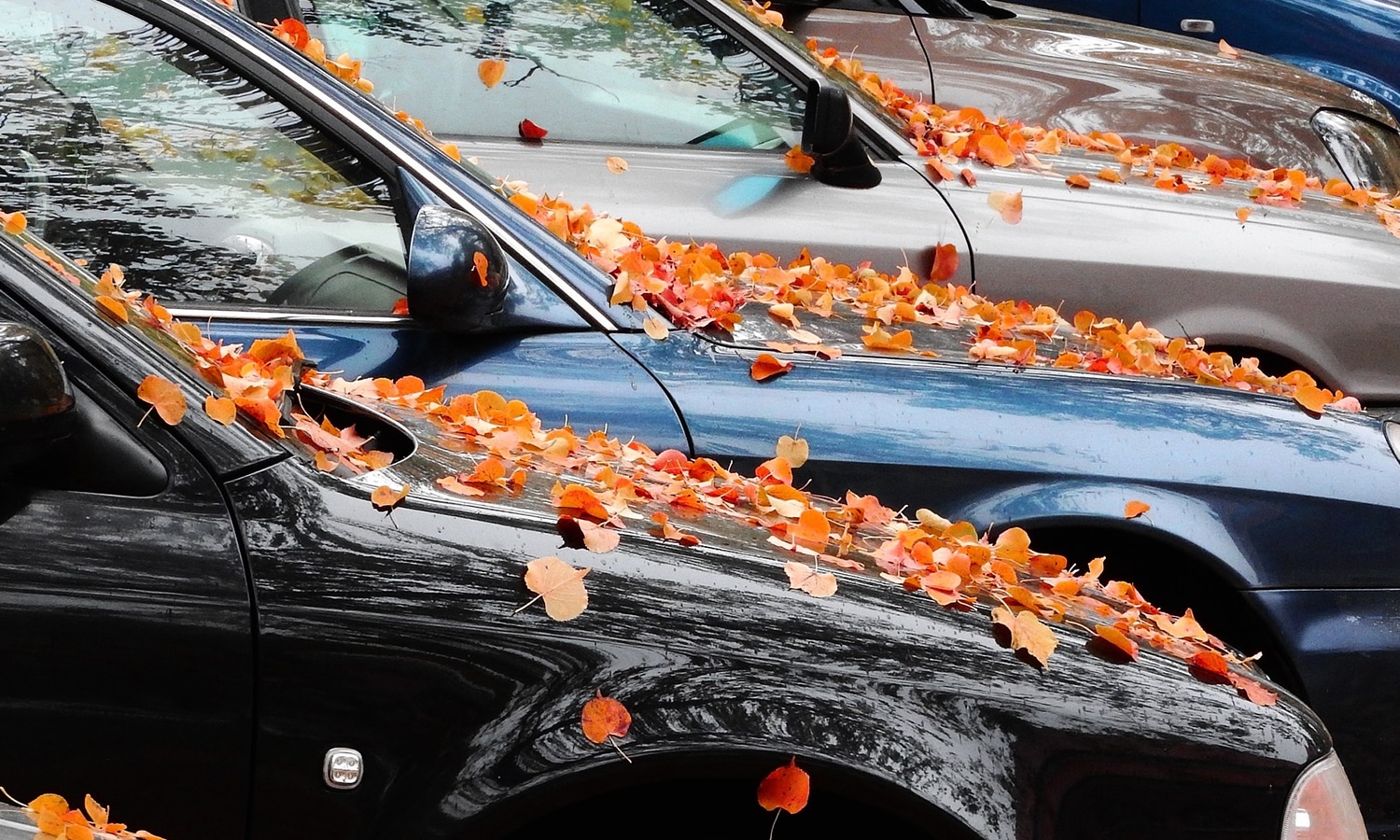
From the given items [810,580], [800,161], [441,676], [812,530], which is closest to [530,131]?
[800,161]

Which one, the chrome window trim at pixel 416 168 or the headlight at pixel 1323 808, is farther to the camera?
the chrome window trim at pixel 416 168

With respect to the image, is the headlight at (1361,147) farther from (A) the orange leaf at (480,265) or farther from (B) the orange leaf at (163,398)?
(B) the orange leaf at (163,398)

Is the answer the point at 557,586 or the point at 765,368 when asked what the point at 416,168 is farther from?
the point at 557,586

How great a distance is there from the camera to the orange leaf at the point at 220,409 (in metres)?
1.92

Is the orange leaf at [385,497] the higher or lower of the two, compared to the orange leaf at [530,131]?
higher

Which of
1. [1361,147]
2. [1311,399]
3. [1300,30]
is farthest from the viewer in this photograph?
[1300,30]

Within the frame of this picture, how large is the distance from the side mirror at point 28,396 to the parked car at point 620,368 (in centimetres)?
102

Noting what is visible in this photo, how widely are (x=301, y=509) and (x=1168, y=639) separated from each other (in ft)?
3.99

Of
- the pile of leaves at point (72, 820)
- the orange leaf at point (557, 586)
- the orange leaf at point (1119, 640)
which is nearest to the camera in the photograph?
the pile of leaves at point (72, 820)

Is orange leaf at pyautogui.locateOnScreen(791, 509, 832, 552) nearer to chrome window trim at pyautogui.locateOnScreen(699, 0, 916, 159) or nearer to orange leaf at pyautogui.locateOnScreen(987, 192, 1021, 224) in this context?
orange leaf at pyautogui.locateOnScreen(987, 192, 1021, 224)

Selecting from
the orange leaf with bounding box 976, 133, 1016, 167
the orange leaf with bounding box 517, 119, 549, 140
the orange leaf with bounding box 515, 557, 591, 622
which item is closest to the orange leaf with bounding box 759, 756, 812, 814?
the orange leaf with bounding box 515, 557, 591, 622

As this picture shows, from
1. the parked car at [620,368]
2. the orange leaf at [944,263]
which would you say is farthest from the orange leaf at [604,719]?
the orange leaf at [944,263]

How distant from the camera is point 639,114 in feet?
14.6

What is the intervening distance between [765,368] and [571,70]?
1.75m
